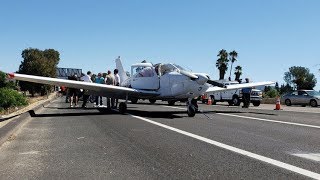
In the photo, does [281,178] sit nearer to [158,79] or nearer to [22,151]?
[22,151]

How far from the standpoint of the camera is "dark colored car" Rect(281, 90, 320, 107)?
32.5 meters

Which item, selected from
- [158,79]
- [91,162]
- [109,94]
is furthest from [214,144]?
[109,94]

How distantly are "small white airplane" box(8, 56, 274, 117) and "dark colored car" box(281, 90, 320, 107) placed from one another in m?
16.9

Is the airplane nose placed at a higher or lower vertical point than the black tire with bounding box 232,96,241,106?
higher

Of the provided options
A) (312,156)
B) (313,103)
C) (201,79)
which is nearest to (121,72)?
(201,79)

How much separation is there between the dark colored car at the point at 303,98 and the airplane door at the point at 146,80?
18.9 meters

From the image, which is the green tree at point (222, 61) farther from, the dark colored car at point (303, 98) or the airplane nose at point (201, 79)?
the airplane nose at point (201, 79)

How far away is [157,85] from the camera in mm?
17125

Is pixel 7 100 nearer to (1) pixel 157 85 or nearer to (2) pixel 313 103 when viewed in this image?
(1) pixel 157 85

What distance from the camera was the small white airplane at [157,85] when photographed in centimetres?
1531

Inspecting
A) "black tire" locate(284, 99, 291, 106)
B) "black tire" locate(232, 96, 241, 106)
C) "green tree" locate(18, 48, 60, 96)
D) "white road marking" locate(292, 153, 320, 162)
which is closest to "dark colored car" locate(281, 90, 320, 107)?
"black tire" locate(284, 99, 291, 106)

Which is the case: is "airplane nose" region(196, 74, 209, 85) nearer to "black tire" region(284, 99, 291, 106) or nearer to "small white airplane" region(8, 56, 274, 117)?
"small white airplane" region(8, 56, 274, 117)

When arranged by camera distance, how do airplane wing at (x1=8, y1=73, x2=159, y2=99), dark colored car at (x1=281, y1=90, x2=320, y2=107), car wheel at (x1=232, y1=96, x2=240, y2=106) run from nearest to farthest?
airplane wing at (x1=8, y1=73, x2=159, y2=99) → car wheel at (x1=232, y1=96, x2=240, y2=106) → dark colored car at (x1=281, y1=90, x2=320, y2=107)

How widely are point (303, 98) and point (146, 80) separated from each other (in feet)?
65.3
